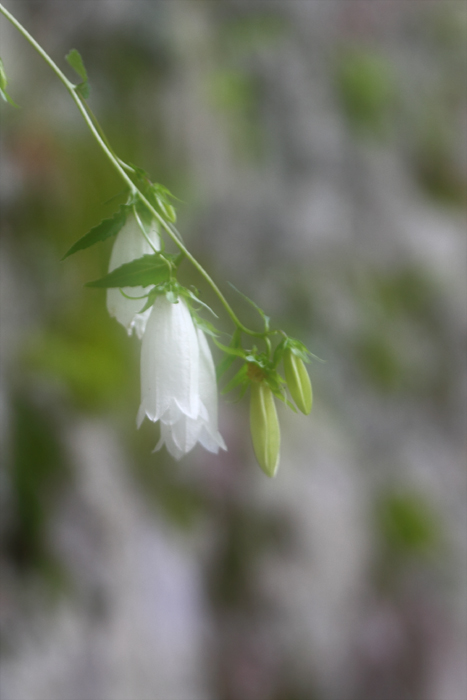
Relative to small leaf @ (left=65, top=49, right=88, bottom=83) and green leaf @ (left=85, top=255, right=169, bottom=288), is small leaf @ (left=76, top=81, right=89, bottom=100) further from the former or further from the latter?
green leaf @ (left=85, top=255, right=169, bottom=288)

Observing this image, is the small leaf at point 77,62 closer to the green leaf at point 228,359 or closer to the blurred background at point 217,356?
the green leaf at point 228,359

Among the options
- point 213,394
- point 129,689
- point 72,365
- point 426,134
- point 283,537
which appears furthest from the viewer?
point 426,134

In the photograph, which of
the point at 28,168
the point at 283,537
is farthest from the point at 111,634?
the point at 28,168

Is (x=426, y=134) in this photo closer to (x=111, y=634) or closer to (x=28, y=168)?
(x=28, y=168)

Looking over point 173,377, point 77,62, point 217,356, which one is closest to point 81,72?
point 77,62

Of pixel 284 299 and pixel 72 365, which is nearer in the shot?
pixel 72 365

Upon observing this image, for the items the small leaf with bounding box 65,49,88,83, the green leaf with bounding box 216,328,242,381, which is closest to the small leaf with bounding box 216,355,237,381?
the green leaf with bounding box 216,328,242,381
